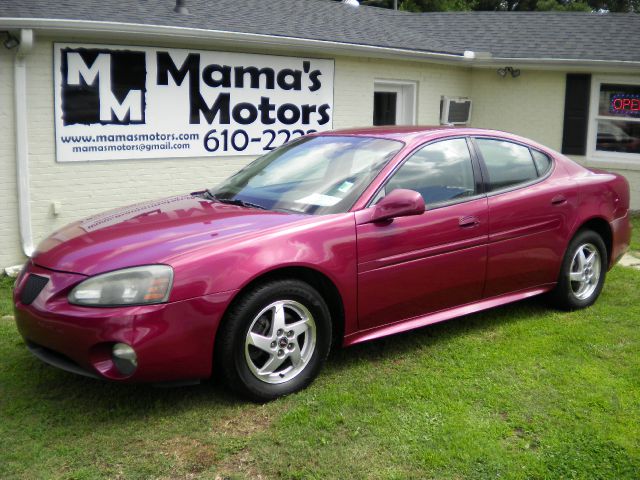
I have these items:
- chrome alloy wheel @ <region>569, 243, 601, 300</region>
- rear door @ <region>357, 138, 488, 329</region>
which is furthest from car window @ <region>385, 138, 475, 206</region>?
chrome alloy wheel @ <region>569, 243, 601, 300</region>

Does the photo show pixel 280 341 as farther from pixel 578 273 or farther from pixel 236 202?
pixel 578 273

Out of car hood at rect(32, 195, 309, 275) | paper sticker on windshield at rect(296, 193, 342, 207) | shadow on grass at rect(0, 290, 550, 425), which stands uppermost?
paper sticker on windshield at rect(296, 193, 342, 207)

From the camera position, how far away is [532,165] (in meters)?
5.46

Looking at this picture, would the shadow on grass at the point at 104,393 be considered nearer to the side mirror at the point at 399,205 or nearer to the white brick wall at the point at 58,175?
the side mirror at the point at 399,205

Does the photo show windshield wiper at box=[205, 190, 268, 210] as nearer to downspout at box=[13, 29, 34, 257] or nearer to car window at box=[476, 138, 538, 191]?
car window at box=[476, 138, 538, 191]

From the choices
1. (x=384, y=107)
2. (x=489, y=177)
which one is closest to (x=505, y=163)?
(x=489, y=177)

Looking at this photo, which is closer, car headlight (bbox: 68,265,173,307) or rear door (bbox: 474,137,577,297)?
car headlight (bbox: 68,265,173,307)

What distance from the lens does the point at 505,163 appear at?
5.27 meters

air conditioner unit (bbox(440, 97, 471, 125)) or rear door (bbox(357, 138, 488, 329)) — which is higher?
air conditioner unit (bbox(440, 97, 471, 125))

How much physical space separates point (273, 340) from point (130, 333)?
804 mm

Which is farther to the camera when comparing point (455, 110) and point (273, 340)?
point (455, 110)

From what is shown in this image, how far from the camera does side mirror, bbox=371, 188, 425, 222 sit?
424cm

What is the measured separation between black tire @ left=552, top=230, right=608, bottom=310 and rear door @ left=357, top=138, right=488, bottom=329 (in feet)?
3.23

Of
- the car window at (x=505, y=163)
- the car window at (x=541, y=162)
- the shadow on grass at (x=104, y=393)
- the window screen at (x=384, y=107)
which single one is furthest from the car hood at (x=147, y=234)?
the window screen at (x=384, y=107)
